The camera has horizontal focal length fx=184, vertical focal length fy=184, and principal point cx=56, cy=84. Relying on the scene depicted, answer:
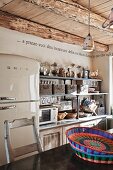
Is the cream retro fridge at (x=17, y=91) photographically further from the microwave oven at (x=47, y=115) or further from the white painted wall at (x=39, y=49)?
the microwave oven at (x=47, y=115)

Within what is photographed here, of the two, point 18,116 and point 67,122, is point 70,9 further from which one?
point 67,122

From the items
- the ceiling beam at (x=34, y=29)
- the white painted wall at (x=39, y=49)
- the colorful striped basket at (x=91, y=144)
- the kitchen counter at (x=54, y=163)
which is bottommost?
the kitchen counter at (x=54, y=163)

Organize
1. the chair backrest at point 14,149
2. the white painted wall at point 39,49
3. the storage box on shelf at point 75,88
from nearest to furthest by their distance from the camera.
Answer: the chair backrest at point 14,149
the white painted wall at point 39,49
the storage box on shelf at point 75,88

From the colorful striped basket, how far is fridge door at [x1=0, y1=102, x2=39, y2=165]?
932 millimetres

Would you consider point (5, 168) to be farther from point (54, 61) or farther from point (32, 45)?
point (54, 61)

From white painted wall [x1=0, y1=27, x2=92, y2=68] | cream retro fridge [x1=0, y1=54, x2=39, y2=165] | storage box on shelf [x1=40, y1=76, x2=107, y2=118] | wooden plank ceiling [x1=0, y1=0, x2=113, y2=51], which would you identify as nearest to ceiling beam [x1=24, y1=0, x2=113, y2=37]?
wooden plank ceiling [x1=0, y1=0, x2=113, y2=51]

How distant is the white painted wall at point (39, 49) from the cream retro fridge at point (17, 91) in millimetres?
298

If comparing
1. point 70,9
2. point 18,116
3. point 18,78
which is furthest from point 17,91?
point 70,9

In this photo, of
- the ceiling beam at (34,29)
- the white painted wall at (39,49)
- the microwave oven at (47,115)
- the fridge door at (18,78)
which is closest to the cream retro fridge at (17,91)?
the fridge door at (18,78)

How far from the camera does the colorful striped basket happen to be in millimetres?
1320

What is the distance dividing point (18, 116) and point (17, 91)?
33 centimetres

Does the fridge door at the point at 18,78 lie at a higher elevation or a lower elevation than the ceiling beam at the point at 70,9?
lower

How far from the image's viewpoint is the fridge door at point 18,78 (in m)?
2.26

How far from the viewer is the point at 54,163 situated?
1.38m
